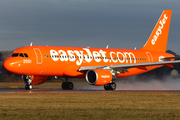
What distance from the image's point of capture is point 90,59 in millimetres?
39156

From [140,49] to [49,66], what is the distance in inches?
685

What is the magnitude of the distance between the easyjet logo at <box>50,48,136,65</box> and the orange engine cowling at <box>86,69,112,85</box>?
2.41 m

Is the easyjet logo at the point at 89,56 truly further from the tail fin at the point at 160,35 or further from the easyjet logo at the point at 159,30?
the easyjet logo at the point at 159,30

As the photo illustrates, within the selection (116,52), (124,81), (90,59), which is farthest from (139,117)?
(124,81)

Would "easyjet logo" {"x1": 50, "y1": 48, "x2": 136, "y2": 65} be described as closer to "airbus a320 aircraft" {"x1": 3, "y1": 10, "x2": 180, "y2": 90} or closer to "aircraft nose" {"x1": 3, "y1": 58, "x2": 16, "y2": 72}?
"airbus a320 aircraft" {"x1": 3, "y1": 10, "x2": 180, "y2": 90}

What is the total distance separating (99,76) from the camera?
34.7m

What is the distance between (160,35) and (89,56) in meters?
14.8

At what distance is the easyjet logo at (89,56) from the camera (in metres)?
36.8

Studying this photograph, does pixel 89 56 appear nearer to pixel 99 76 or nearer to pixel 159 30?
pixel 99 76

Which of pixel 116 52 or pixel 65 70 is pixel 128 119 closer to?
pixel 65 70

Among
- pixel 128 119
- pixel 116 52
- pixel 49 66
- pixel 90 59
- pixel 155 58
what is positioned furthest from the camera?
pixel 155 58

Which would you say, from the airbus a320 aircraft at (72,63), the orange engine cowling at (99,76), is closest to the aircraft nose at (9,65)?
the airbus a320 aircraft at (72,63)

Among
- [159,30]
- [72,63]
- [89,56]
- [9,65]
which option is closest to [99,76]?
[72,63]

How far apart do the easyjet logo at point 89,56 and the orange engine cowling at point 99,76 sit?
2.41 m
